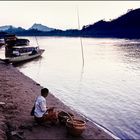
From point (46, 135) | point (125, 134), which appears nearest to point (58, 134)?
point (46, 135)

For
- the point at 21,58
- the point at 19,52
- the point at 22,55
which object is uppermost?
the point at 19,52

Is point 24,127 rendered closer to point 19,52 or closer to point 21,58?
point 21,58

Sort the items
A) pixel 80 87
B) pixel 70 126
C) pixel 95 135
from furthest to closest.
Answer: pixel 80 87
pixel 95 135
pixel 70 126

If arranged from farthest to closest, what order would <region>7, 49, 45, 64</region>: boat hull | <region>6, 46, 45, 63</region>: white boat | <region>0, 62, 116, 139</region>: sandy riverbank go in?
<region>6, 46, 45, 63</region>: white boat
<region>7, 49, 45, 64</region>: boat hull
<region>0, 62, 116, 139</region>: sandy riverbank

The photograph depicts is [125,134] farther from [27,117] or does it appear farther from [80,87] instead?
[80,87]

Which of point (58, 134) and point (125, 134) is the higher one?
point (58, 134)

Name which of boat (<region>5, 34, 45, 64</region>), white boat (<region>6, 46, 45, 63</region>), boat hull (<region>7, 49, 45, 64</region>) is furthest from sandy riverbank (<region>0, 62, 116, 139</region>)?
boat (<region>5, 34, 45, 64</region>)

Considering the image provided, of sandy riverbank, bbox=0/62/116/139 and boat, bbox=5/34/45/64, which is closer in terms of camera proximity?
sandy riverbank, bbox=0/62/116/139

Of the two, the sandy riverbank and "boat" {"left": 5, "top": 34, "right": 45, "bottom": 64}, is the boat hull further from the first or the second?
the sandy riverbank

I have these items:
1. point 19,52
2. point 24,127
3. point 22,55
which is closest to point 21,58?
point 22,55

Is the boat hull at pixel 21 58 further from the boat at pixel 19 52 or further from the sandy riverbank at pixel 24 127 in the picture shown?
the sandy riverbank at pixel 24 127

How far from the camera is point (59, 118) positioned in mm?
16766

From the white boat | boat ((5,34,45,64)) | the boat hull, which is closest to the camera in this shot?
the boat hull

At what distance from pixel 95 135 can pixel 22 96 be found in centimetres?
922
